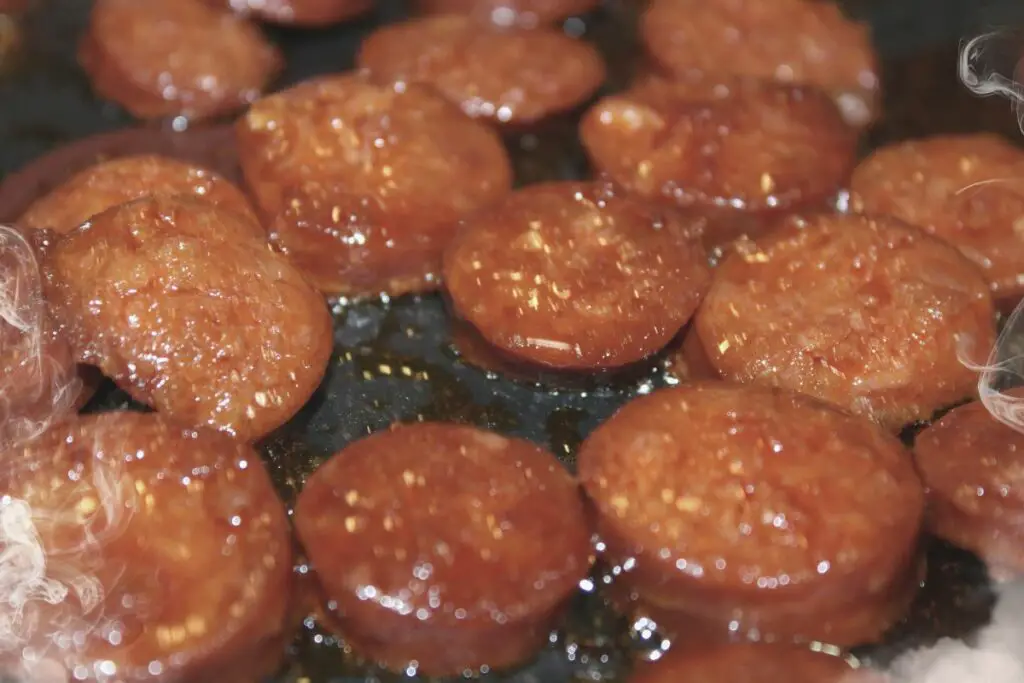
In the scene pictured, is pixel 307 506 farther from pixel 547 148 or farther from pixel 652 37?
pixel 652 37

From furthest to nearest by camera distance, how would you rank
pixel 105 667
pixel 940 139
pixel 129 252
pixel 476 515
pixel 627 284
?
pixel 940 139 < pixel 627 284 < pixel 129 252 < pixel 476 515 < pixel 105 667

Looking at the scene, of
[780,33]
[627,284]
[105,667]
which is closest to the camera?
[105,667]

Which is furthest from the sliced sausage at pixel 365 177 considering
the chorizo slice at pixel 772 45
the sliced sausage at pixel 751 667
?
the sliced sausage at pixel 751 667

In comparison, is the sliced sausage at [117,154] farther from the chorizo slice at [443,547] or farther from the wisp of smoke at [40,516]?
the chorizo slice at [443,547]

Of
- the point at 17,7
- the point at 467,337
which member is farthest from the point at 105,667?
the point at 17,7

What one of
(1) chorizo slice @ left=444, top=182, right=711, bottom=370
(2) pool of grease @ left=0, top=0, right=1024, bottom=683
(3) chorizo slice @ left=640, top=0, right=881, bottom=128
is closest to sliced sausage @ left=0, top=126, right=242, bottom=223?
(2) pool of grease @ left=0, top=0, right=1024, bottom=683
